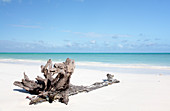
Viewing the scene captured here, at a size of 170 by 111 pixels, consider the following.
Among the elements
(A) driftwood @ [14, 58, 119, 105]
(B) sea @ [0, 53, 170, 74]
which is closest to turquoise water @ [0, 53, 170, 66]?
(B) sea @ [0, 53, 170, 74]

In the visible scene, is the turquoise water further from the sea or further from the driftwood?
the driftwood

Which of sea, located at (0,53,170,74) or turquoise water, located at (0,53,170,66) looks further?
turquoise water, located at (0,53,170,66)

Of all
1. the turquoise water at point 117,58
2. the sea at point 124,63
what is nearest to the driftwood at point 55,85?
the sea at point 124,63

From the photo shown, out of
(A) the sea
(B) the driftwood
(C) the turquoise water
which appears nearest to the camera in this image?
(B) the driftwood

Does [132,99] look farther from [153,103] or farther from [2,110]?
[2,110]

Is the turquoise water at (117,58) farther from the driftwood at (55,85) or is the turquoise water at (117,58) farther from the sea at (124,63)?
the driftwood at (55,85)

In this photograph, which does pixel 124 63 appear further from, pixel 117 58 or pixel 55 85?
pixel 55 85

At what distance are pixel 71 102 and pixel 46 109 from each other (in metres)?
0.97

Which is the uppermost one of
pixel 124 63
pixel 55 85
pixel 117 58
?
pixel 55 85

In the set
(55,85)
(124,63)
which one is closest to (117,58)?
(124,63)

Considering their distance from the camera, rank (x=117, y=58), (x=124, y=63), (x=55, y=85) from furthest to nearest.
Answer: (x=117, y=58), (x=124, y=63), (x=55, y=85)

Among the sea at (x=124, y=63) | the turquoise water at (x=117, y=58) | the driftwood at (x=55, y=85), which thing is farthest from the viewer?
the turquoise water at (x=117, y=58)

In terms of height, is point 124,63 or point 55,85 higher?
point 55,85

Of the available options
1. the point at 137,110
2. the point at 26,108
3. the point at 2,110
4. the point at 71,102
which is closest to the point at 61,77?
the point at 71,102
